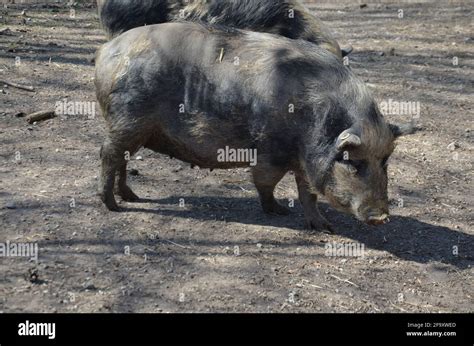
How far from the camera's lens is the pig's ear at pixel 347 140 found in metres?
5.29

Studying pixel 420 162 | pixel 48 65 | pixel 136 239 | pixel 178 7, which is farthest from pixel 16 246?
pixel 48 65

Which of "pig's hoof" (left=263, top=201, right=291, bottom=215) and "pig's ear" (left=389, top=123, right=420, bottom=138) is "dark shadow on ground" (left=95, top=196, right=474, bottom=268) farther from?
"pig's ear" (left=389, top=123, right=420, bottom=138)

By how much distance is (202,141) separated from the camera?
5793 mm

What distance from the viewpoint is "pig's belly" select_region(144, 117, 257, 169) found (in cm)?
574

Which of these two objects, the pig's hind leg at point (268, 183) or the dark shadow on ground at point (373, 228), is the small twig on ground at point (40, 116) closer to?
the dark shadow on ground at point (373, 228)

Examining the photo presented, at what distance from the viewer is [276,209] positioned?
609cm

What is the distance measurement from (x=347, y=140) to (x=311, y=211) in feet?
2.68

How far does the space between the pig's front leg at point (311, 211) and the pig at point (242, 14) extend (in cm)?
175

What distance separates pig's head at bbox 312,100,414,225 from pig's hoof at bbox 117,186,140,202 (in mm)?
1487

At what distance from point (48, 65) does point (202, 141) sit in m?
4.03

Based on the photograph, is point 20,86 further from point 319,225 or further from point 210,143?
point 319,225

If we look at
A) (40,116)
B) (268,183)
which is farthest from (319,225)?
(40,116)

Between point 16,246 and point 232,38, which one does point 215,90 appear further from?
point 16,246

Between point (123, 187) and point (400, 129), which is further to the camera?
point (123, 187)
